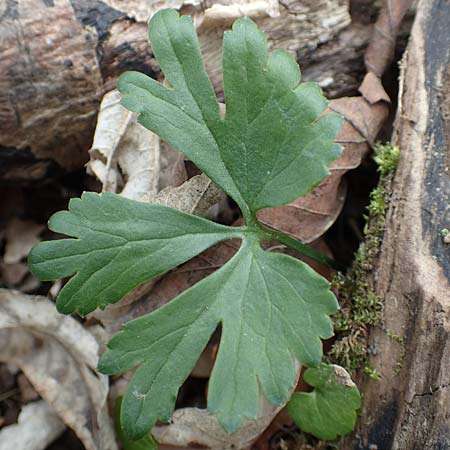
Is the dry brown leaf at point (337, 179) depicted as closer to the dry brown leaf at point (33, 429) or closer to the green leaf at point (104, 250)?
the green leaf at point (104, 250)

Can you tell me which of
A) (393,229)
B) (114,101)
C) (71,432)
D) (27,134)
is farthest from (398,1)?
(71,432)

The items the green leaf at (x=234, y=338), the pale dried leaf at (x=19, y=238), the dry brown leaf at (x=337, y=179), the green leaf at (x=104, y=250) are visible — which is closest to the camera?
the green leaf at (x=234, y=338)

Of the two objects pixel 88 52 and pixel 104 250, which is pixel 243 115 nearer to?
pixel 104 250

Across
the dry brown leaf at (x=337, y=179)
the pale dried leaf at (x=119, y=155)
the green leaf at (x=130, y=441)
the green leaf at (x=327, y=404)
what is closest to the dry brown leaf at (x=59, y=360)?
the green leaf at (x=130, y=441)

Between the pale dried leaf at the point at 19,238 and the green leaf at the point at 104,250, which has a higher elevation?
the green leaf at the point at 104,250

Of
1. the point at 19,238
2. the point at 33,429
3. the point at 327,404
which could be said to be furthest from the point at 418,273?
the point at 19,238

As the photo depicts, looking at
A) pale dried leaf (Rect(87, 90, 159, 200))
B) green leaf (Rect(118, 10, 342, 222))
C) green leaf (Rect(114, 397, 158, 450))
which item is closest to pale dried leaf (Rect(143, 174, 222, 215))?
pale dried leaf (Rect(87, 90, 159, 200))

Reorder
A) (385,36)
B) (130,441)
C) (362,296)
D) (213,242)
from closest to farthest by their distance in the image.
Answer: (213,242)
(362,296)
(130,441)
(385,36)
